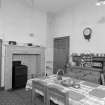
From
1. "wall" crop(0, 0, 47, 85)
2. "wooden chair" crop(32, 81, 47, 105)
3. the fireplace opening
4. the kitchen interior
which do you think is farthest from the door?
"wooden chair" crop(32, 81, 47, 105)

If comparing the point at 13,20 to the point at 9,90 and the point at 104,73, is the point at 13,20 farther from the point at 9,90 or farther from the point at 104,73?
the point at 104,73

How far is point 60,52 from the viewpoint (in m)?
5.44

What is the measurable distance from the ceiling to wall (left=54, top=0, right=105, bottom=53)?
32 centimetres

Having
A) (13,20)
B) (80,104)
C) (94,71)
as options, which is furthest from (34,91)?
(13,20)

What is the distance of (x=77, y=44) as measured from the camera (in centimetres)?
455

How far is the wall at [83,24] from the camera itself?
12.5 feet

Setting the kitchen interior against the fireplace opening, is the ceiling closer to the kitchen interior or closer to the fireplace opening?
the kitchen interior

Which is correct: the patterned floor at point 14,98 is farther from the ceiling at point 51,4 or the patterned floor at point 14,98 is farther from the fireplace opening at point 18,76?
the ceiling at point 51,4

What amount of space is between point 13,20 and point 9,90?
274cm

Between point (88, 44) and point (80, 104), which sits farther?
point (88, 44)

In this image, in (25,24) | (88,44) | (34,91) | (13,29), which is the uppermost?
(25,24)

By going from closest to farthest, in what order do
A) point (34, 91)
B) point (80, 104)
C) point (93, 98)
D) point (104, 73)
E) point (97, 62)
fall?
1. point (80, 104)
2. point (93, 98)
3. point (34, 91)
4. point (104, 73)
5. point (97, 62)

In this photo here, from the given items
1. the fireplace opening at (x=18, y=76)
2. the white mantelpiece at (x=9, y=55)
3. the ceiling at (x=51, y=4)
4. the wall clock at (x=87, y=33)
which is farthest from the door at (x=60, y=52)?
the fireplace opening at (x=18, y=76)

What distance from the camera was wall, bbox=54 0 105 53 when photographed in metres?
3.82
